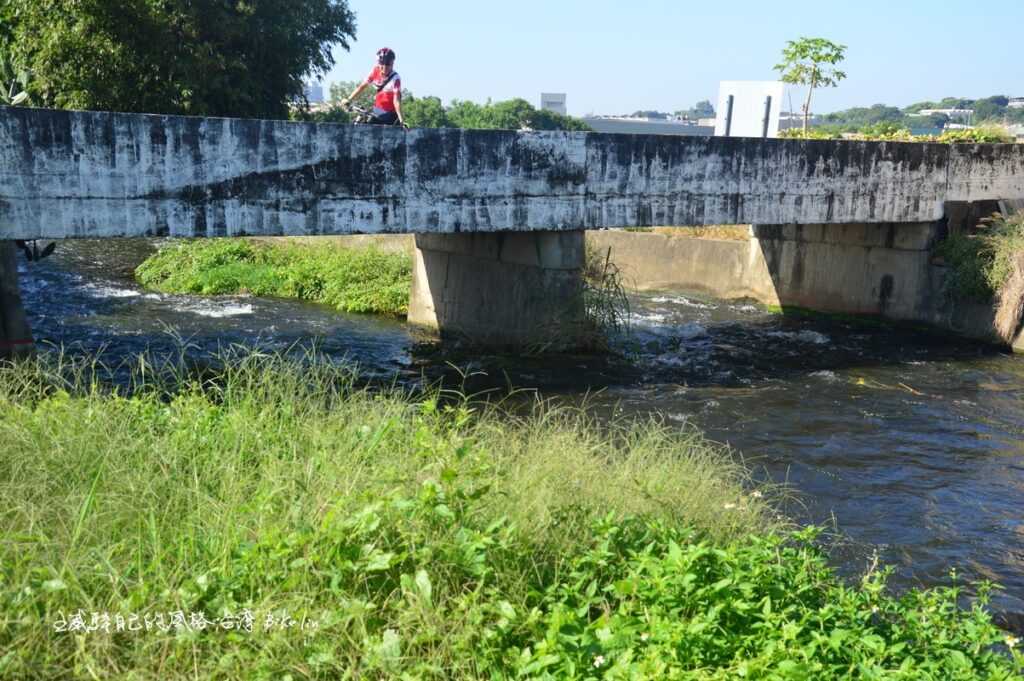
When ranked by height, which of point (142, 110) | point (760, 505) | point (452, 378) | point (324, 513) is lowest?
point (452, 378)

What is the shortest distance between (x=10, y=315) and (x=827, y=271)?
541 inches

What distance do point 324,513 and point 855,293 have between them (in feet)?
Answer: 49.6

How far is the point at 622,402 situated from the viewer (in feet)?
37.7

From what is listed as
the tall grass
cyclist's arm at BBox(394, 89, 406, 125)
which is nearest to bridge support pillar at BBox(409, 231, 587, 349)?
cyclist's arm at BBox(394, 89, 406, 125)

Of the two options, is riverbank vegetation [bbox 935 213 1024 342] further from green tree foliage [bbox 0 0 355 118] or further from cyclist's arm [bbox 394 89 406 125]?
green tree foliage [bbox 0 0 355 118]

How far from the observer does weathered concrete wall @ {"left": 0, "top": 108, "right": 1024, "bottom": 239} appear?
30.0 ft

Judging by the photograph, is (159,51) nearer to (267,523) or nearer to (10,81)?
(10,81)

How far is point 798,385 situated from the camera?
13.0 meters

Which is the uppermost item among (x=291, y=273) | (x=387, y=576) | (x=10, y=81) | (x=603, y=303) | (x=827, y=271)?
(x=10, y=81)

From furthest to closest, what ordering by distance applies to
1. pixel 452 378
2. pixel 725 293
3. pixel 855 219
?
pixel 725 293 → pixel 855 219 → pixel 452 378

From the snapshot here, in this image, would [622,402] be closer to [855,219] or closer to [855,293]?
[855,219]

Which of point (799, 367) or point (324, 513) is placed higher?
point (324, 513)

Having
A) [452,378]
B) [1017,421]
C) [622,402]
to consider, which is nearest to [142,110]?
[452,378]

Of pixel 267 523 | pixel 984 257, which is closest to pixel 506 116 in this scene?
pixel 984 257
